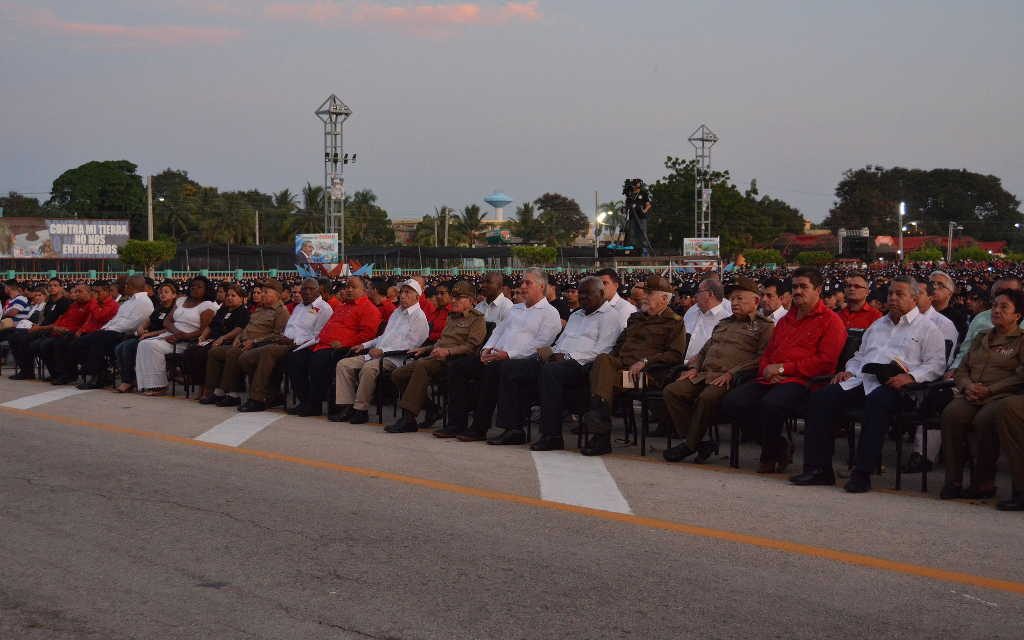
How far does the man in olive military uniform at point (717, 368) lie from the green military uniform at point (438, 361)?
2.64m

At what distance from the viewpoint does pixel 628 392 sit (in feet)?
31.7

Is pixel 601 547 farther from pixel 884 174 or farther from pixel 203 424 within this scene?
pixel 884 174

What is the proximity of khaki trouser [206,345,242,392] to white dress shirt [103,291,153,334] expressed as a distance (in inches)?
97.9

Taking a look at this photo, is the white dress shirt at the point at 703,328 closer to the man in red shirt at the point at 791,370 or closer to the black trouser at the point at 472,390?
the man in red shirt at the point at 791,370

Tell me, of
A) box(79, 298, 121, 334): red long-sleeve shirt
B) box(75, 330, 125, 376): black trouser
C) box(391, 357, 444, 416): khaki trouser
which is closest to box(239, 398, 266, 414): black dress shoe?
box(391, 357, 444, 416): khaki trouser

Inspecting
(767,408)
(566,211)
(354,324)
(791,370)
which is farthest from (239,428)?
(566,211)

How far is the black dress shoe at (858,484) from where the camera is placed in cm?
775

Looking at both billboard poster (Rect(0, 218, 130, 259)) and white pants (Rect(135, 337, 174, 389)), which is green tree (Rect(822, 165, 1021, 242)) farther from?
white pants (Rect(135, 337, 174, 389))

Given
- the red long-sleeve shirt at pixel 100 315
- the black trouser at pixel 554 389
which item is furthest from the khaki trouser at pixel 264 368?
the red long-sleeve shirt at pixel 100 315

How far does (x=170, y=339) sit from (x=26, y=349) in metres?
3.71

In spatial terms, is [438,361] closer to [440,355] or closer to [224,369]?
[440,355]

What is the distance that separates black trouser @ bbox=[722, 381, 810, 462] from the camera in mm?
8391

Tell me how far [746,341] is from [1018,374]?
2.25 metres

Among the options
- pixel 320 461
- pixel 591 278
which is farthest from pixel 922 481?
pixel 320 461
